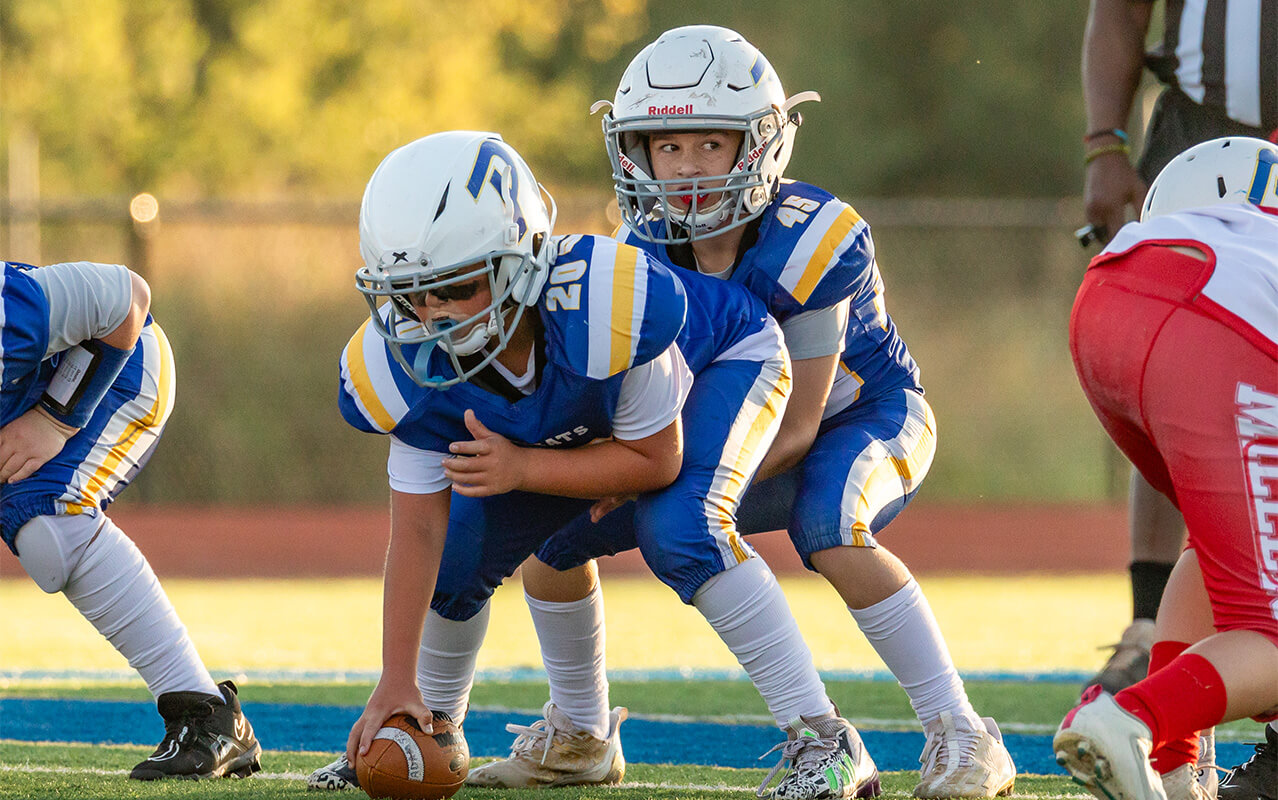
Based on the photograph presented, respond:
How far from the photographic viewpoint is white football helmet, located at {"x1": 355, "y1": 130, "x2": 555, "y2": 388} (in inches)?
104

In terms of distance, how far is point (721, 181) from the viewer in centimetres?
328

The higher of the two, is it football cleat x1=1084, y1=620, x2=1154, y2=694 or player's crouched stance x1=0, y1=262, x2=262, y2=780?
player's crouched stance x1=0, y1=262, x2=262, y2=780

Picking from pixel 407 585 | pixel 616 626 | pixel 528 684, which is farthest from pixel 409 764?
pixel 616 626

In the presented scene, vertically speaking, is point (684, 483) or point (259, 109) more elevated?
point (684, 483)

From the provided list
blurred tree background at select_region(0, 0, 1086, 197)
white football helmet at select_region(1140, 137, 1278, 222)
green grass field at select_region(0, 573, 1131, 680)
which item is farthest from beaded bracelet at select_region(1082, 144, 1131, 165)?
blurred tree background at select_region(0, 0, 1086, 197)

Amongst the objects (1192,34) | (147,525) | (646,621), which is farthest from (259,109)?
(1192,34)

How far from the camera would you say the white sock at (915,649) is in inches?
120

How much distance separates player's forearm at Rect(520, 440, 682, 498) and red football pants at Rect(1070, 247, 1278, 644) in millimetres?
802

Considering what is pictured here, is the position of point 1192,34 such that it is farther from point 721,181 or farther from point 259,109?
point 259,109

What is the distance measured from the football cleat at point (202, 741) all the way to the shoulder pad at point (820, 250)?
1484 mm

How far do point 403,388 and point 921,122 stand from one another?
17581 mm

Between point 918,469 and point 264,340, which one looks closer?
point 918,469

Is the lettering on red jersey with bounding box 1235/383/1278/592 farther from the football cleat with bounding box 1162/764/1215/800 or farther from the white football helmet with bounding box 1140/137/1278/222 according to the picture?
the white football helmet with bounding box 1140/137/1278/222

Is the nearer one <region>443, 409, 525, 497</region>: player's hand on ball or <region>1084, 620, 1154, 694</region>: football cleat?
<region>443, 409, 525, 497</region>: player's hand on ball
